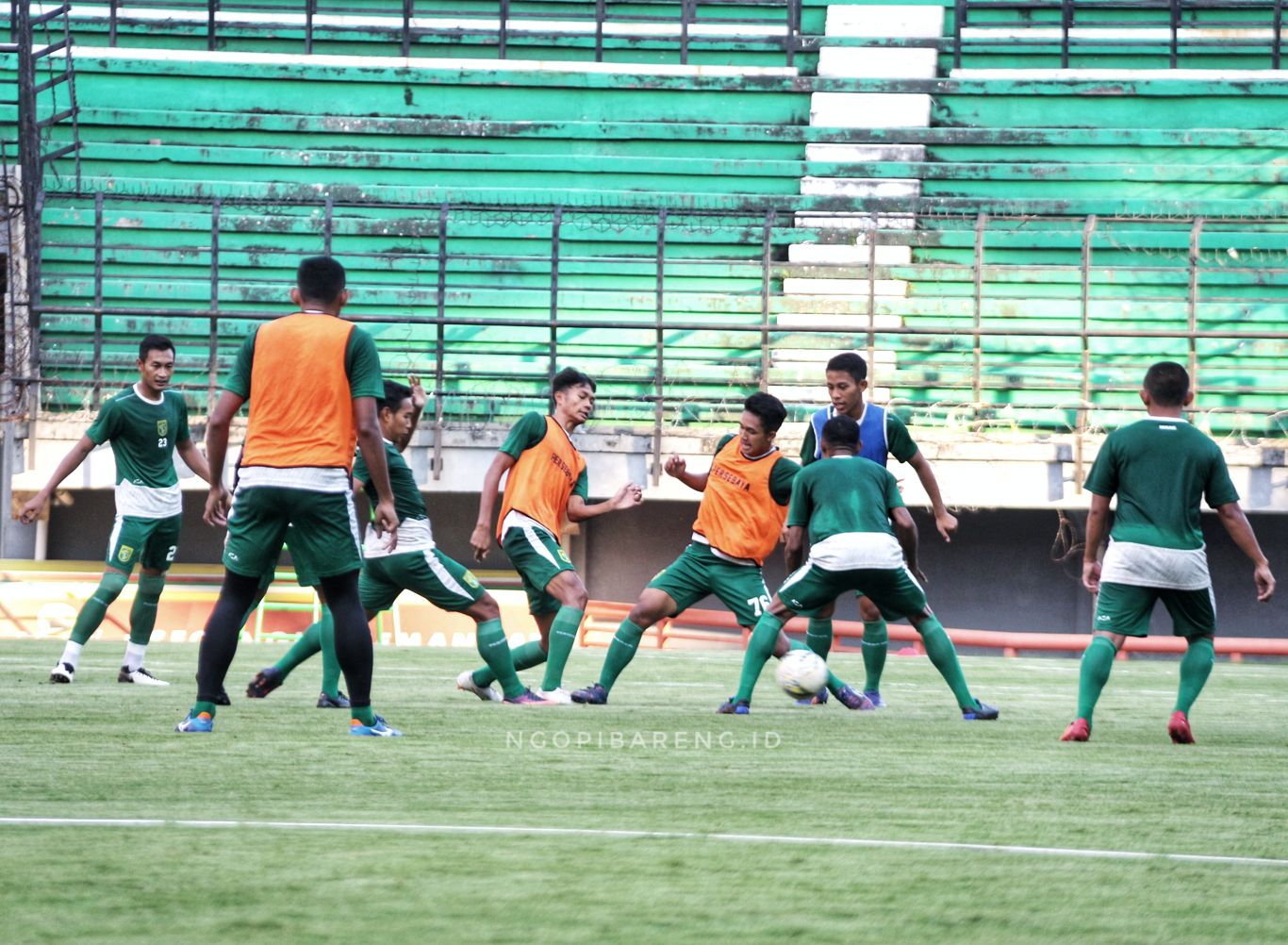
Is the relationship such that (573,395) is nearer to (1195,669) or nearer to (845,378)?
(845,378)

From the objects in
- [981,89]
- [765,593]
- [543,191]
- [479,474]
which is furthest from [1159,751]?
[981,89]

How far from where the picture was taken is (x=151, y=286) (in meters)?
20.8

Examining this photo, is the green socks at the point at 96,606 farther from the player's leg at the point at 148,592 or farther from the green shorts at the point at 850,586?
the green shorts at the point at 850,586

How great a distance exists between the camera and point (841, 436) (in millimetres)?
9172

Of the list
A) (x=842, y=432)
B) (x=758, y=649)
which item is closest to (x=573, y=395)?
(x=842, y=432)

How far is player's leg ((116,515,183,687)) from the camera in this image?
10414 mm

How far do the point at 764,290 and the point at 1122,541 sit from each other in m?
11.7

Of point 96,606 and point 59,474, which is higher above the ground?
point 59,474

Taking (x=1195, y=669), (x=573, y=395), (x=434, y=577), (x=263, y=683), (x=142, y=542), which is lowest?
(x=263, y=683)

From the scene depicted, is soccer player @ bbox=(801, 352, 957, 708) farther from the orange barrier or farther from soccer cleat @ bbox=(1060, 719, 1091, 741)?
the orange barrier

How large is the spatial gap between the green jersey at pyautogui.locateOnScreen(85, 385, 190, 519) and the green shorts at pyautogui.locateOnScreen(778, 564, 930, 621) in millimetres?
3937

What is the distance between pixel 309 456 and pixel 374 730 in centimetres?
121

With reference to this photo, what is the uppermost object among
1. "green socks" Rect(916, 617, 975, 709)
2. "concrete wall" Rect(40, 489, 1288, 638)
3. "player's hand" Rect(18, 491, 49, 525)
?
"player's hand" Rect(18, 491, 49, 525)

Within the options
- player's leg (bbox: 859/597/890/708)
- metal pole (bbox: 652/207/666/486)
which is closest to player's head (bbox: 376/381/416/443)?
player's leg (bbox: 859/597/890/708)
